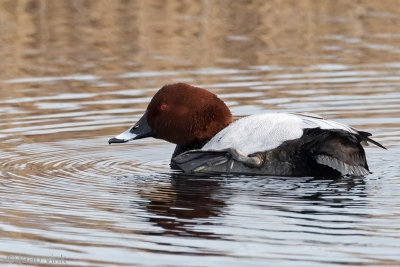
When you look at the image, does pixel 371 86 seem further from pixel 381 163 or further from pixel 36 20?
pixel 36 20

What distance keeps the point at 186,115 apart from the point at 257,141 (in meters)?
0.88

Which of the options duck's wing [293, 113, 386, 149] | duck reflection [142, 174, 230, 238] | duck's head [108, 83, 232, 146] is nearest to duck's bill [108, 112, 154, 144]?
duck's head [108, 83, 232, 146]

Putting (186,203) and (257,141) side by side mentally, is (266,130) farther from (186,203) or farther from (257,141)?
(186,203)

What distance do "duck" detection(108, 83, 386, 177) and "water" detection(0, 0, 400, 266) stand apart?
0.39 ft

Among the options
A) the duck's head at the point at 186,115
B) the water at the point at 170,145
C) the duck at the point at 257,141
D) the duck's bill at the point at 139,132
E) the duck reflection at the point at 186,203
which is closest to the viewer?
the water at the point at 170,145

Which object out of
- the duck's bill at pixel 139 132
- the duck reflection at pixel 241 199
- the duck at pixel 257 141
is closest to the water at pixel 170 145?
the duck reflection at pixel 241 199

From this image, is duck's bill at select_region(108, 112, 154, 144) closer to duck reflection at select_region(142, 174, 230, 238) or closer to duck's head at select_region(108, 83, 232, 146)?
duck's head at select_region(108, 83, 232, 146)

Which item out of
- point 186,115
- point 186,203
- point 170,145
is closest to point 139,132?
point 186,115

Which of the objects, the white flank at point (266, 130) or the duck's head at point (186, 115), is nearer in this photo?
the white flank at point (266, 130)

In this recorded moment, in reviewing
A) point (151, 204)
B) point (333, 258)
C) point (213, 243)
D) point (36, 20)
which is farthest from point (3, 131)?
point (36, 20)

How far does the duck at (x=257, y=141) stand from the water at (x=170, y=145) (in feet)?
0.39

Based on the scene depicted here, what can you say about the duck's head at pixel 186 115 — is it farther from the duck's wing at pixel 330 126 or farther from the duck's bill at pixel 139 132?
the duck's wing at pixel 330 126

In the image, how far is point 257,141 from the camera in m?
6.91

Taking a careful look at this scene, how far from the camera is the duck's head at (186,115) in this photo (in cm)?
756
